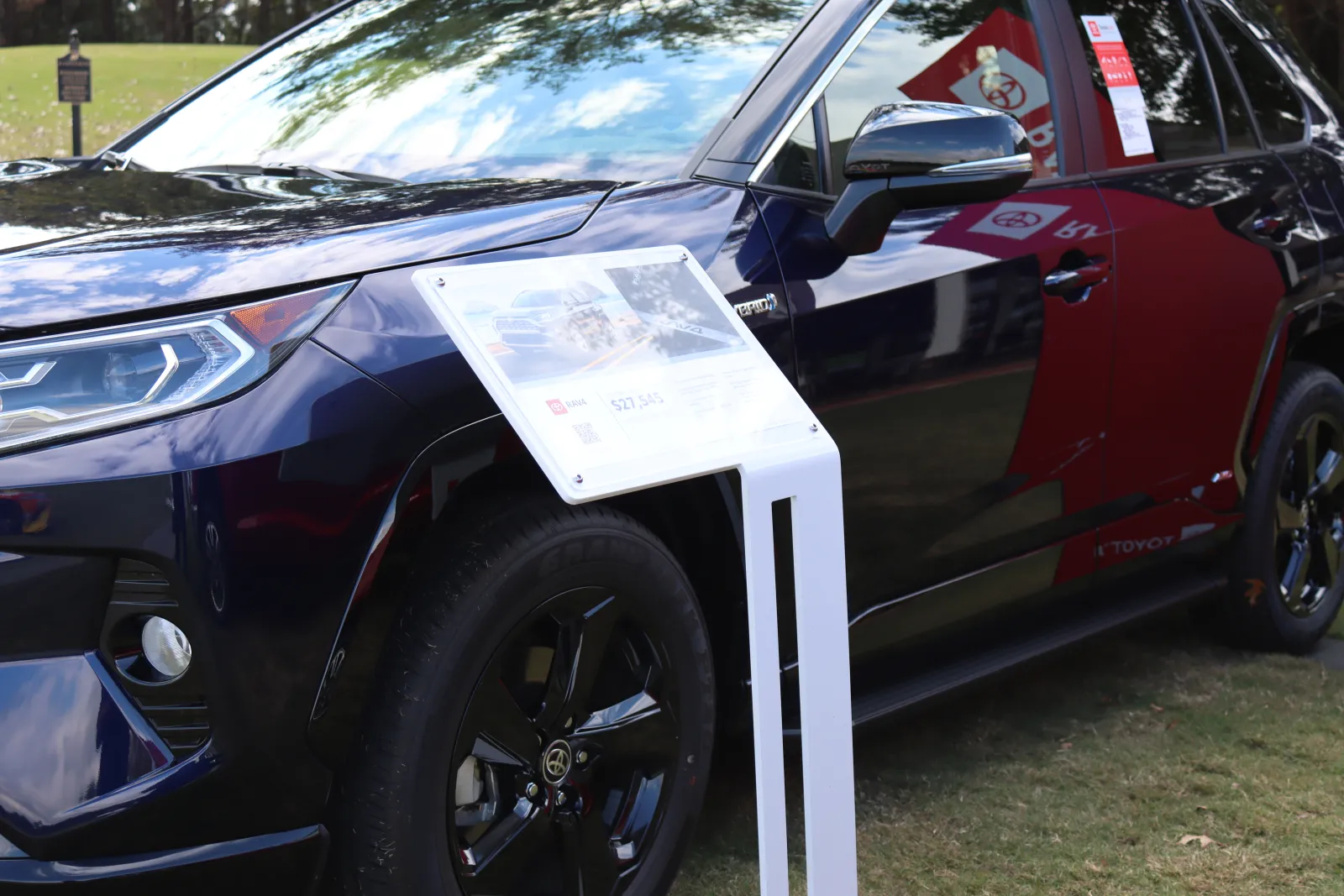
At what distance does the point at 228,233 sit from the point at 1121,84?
2.09 metres

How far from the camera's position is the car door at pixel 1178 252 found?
2.96m

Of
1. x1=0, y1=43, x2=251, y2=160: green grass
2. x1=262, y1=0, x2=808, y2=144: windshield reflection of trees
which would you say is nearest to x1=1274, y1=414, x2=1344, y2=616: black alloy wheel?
x1=262, y1=0, x2=808, y2=144: windshield reflection of trees

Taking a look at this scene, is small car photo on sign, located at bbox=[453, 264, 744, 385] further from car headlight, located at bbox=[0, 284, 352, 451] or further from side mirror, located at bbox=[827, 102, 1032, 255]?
side mirror, located at bbox=[827, 102, 1032, 255]

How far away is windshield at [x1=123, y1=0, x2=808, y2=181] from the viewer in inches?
97.2

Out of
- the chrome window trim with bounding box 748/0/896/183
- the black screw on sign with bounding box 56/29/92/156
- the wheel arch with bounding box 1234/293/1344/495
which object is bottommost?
the black screw on sign with bounding box 56/29/92/156

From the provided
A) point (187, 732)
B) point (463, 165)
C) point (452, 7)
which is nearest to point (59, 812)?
point (187, 732)

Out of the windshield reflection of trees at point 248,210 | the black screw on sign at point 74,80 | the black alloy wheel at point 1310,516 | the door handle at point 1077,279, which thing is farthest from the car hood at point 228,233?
the black screw on sign at point 74,80

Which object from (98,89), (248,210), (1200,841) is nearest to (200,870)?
(248,210)

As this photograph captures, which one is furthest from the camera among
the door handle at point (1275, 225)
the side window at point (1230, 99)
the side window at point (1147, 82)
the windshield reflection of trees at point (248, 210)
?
the side window at point (1230, 99)

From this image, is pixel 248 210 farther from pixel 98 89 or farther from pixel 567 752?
pixel 98 89

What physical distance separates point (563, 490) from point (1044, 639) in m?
1.75

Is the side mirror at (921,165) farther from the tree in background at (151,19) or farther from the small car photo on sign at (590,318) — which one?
the tree in background at (151,19)

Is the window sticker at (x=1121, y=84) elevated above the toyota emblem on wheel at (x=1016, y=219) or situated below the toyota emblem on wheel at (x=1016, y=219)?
above

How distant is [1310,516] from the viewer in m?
3.73
